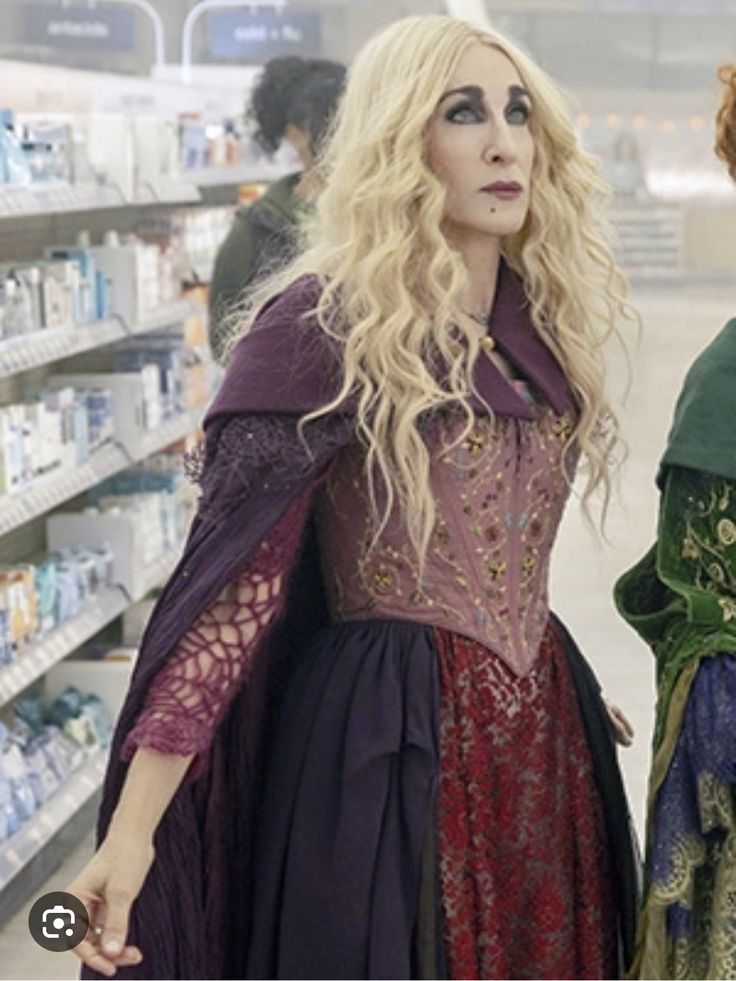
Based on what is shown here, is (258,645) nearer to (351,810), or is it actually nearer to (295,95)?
(351,810)

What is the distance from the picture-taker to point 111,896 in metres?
2.44

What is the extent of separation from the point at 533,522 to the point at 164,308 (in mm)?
4372

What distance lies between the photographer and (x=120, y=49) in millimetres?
14570

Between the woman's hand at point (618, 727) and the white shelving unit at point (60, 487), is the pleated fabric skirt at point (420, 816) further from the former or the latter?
the white shelving unit at point (60, 487)

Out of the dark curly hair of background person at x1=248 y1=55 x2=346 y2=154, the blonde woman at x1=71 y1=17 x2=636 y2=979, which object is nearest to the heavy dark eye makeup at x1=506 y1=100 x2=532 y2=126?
the blonde woman at x1=71 y1=17 x2=636 y2=979

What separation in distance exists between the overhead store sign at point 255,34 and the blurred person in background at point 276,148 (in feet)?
27.3

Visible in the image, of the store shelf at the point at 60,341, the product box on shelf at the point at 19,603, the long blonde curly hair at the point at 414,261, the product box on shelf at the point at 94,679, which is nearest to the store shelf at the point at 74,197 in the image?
the store shelf at the point at 60,341

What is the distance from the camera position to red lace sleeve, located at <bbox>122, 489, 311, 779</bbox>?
2.50 metres

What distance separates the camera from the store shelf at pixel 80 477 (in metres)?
5.17

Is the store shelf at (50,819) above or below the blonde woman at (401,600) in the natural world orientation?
below

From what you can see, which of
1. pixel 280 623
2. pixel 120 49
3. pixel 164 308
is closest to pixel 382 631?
pixel 280 623

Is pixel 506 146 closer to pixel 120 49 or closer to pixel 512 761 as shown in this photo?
pixel 512 761

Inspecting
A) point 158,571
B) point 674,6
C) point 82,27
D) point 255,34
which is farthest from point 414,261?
point 674,6

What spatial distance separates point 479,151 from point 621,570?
21.4 feet
